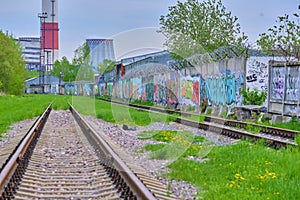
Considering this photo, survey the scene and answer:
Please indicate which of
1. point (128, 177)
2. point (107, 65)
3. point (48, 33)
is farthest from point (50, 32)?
point (128, 177)

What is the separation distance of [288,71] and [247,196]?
1240 centimetres

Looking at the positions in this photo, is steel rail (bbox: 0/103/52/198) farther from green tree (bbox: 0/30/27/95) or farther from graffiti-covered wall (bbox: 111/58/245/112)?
green tree (bbox: 0/30/27/95)

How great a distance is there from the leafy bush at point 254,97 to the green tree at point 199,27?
22634mm

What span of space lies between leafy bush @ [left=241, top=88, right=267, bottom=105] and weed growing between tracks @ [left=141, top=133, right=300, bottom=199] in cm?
1036

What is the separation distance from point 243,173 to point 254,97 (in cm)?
1339

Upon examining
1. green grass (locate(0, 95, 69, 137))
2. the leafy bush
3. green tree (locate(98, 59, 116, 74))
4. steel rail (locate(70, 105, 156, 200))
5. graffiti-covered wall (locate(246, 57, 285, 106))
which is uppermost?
green tree (locate(98, 59, 116, 74))

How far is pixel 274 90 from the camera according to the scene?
18.5 meters

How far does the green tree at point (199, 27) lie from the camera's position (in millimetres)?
45188

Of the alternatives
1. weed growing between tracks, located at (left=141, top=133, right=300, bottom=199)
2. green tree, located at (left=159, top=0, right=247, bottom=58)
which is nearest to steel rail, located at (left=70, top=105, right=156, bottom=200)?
weed growing between tracks, located at (left=141, top=133, right=300, bottom=199)

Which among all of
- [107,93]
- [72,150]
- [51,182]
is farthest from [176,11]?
[51,182]

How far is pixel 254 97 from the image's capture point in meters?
20.2

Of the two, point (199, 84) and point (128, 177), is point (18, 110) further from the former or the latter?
point (128, 177)

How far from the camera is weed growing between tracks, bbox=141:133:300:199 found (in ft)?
19.8

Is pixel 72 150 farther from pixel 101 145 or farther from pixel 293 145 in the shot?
pixel 293 145
